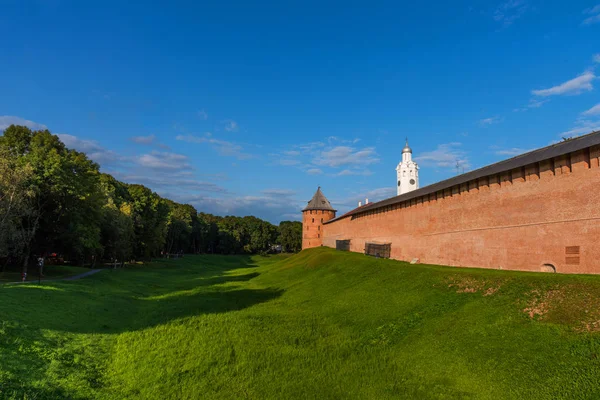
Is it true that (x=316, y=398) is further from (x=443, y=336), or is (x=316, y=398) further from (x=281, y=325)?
(x=281, y=325)

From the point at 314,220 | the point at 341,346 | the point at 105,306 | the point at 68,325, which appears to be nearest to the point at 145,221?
the point at 314,220

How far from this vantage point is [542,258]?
53.3 ft

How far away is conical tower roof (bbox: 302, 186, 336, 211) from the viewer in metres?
74.7

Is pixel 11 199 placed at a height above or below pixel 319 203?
below

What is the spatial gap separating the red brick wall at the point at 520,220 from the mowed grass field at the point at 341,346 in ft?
10.7

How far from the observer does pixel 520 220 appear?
696 inches

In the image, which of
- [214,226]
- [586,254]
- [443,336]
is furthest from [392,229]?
[214,226]

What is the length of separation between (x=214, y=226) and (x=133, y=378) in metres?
94.3

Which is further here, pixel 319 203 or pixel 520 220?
pixel 319 203

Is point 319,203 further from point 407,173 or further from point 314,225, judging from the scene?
point 407,173

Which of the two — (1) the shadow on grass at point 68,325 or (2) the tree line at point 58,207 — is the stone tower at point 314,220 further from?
(1) the shadow on grass at point 68,325

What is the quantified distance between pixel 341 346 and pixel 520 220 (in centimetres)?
1143

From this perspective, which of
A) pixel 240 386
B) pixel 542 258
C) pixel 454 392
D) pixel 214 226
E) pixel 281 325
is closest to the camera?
pixel 454 392

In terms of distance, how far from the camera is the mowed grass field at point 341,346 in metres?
8.80
